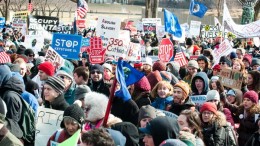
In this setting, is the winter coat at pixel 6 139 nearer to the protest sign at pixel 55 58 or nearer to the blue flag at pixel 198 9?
the protest sign at pixel 55 58

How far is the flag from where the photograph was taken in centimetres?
1531

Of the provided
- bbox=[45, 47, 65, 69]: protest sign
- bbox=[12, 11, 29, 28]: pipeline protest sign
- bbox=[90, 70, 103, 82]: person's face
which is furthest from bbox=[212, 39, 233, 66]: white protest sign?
bbox=[12, 11, 29, 28]: pipeline protest sign

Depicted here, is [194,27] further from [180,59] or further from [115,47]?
[115,47]

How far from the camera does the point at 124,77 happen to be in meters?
6.97

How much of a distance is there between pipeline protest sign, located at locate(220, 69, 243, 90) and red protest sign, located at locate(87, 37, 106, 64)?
252cm

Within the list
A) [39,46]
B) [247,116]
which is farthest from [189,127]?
[39,46]

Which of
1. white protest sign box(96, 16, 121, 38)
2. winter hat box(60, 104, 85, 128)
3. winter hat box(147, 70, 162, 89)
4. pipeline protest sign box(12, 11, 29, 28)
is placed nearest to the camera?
winter hat box(60, 104, 85, 128)

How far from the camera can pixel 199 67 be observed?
11.5 metres

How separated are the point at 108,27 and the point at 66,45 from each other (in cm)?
101

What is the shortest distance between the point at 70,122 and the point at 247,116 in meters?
2.91

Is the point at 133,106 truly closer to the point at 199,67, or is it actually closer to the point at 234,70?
the point at 234,70

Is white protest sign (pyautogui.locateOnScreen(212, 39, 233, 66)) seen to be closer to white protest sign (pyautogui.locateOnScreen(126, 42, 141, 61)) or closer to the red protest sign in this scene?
white protest sign (pyautogui.locateOnScreen(126, 42, 141, 61))

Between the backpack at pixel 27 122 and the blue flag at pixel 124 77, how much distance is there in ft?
3.38

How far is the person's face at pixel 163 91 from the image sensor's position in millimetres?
7998
